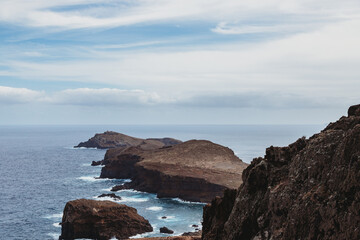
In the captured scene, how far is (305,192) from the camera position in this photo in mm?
19266

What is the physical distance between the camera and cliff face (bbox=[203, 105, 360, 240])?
16.9 m

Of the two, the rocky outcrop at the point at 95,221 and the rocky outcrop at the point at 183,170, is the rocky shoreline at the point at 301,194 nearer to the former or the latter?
the rocky outcrop at the point at 95,221

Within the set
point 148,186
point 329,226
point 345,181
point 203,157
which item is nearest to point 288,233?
point 329,226

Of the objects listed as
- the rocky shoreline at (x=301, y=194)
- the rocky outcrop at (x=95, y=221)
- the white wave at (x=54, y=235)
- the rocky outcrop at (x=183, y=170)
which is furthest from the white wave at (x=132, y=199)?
the rocky shoreline at (x=301, y=194)

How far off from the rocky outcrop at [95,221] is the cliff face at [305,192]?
50.2 metres

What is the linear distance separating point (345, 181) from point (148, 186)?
110 metres

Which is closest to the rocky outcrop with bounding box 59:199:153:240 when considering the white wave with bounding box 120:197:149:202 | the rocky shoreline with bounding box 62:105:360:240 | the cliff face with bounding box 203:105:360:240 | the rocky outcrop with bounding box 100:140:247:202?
the white wave with bounding box 120:197:149:202

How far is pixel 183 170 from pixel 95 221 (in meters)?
53.0

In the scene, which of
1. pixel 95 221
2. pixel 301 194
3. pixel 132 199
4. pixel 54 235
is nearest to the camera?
pixel 301 194

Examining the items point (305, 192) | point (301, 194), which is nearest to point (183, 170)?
point (301, 194)

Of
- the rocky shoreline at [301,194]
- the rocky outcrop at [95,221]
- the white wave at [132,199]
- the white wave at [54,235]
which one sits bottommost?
the white wave at [54,235]

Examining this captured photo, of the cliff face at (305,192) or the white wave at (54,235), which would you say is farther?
the white wave at (54,235)

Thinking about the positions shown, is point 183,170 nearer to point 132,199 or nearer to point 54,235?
point 132,199

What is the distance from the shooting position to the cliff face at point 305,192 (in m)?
16.9
